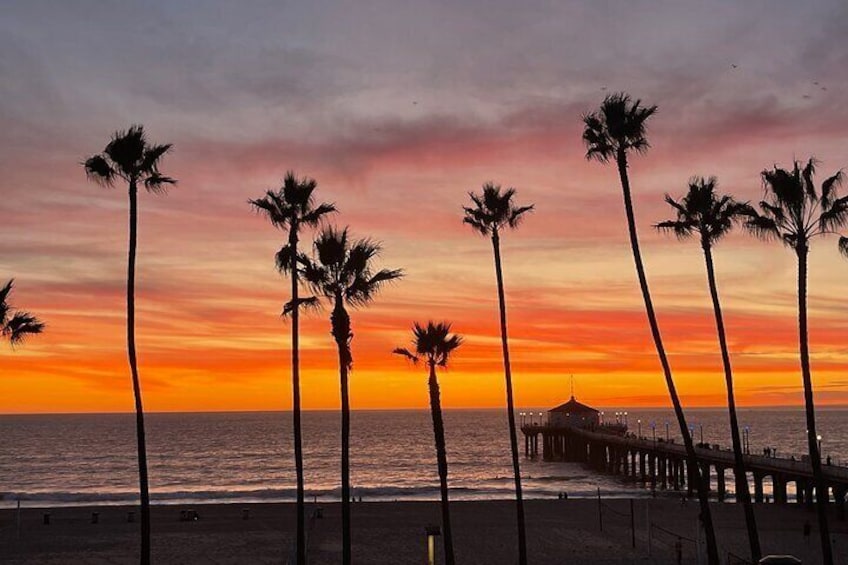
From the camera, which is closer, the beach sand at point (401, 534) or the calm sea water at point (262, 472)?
the beach sand at point (401, 534)

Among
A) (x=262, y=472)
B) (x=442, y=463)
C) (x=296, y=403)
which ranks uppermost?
(x=296, y=403)

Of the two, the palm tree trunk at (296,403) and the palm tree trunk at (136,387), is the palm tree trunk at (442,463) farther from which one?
the palm tree trunk at (136,387)

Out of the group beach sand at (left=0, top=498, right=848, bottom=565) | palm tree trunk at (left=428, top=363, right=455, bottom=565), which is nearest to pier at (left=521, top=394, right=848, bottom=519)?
beach sand at (left=0, top=498, right=848, bottom=565)

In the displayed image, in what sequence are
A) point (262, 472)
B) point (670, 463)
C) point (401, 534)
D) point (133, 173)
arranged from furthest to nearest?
point (262, 472), point (670, 463), point (401, 534), point (133, 173)

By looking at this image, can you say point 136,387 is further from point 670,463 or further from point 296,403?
point 670,463

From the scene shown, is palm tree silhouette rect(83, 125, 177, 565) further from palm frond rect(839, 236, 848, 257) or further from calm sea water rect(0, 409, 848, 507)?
calm sea water rect(0, 409, 848, 507)

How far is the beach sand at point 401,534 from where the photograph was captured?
137 ft

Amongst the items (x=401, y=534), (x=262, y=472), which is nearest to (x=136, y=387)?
(x=401, y=534)

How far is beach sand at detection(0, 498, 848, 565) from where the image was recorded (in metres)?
41.9

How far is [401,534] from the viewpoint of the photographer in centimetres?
4875

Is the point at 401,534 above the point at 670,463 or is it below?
below

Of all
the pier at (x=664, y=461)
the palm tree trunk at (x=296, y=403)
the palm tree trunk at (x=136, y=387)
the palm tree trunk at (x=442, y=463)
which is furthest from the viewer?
the pier at (x=664, y=461)

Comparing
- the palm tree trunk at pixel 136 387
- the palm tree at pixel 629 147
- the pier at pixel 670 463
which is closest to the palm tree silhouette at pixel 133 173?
the palm tree trunk at pixel 136 387

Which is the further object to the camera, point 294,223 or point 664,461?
point 664,461
